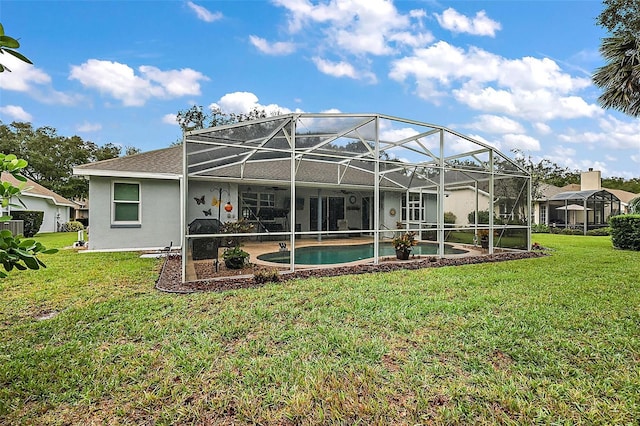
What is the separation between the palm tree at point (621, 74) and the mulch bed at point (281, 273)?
582 cm

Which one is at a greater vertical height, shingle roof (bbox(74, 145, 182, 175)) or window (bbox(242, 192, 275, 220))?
shingle roof (bbox(74, 145, 182, 175))

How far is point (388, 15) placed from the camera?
1152 cm

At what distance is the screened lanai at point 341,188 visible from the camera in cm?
773

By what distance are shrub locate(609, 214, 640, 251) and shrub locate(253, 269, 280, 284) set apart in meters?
14.0

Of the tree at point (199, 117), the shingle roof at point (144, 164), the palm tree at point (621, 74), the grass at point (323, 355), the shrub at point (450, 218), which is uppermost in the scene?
the tree at point (199, 117)

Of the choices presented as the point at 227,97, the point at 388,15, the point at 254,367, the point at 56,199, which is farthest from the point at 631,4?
the point at 56,199

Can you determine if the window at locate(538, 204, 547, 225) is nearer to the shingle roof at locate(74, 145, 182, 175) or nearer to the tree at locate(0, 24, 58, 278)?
the shingle roof at locate(74, 145, 182, 175)

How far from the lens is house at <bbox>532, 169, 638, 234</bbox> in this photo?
23.2 metres

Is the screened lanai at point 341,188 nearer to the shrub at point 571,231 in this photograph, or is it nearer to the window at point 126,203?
the window at point 126,203

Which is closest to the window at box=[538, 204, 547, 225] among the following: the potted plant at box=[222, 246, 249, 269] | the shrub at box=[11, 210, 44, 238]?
the potted plant at box=[222, 246, 249, 269]

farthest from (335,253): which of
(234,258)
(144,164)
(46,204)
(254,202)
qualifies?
(46,204)

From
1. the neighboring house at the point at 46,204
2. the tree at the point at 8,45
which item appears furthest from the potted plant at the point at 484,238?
the neighboring house at the point at 46,204

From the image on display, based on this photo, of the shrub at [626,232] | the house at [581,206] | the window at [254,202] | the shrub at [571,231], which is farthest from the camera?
the house at [581,206]

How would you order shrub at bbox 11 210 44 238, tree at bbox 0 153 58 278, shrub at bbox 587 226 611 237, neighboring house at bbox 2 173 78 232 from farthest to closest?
shrub at bbox 587 226 611 237 → neighboring house at bbox 2 173 78 232 → shrub at bbox 11 210 44 238 → tree at bbox 0 153 58 278
